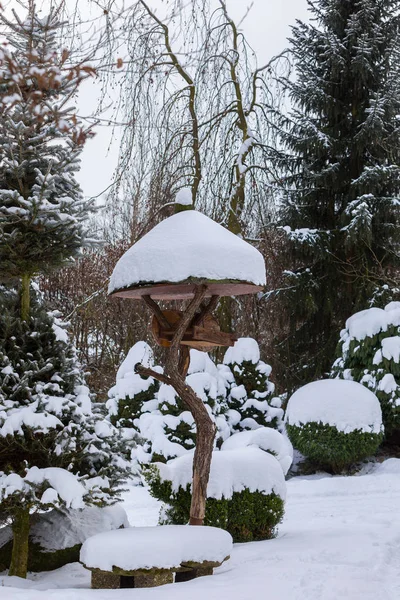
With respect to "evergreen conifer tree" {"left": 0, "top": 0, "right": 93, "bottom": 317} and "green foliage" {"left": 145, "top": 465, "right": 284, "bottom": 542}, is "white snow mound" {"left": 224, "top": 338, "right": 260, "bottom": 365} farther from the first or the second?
"evergreen conifer tree" {"left": 0, "top": 0, "right": 93, "bottom": 317}

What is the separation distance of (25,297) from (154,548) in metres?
2.14

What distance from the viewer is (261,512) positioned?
222 inches

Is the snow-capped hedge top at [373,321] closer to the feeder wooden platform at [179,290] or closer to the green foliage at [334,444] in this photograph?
the green foliage at [334,444]

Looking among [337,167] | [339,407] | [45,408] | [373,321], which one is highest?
[337,167]

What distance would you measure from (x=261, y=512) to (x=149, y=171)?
206 inches

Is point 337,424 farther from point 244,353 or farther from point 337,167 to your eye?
point 337,167

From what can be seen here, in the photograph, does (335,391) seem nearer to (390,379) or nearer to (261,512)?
(390,379)

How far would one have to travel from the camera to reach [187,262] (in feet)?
13.9

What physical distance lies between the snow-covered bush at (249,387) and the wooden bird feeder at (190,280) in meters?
4.76

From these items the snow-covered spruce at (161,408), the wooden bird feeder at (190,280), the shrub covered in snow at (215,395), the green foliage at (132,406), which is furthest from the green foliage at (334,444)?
the wooden bird feeder at (190,280)

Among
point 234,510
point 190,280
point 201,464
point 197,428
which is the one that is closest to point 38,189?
point 190,280

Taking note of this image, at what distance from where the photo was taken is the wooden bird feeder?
427 centimetres

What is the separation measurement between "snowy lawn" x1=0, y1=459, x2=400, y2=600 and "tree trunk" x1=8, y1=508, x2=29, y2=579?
0.13 m

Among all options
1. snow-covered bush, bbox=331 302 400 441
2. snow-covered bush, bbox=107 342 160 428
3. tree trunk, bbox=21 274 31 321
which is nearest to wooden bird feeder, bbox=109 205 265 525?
tree trunk, bbox=21 274 31 321
